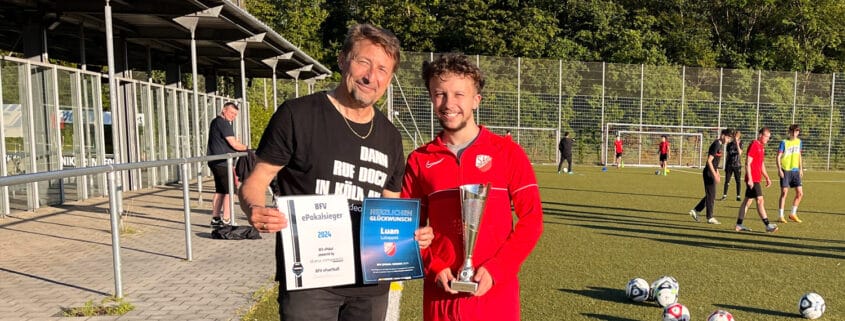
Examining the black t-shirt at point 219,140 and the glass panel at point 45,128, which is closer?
the black t-shirt at point 219,140

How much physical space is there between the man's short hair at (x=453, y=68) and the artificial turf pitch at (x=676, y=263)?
9.39ft

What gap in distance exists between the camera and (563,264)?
23.4 ft

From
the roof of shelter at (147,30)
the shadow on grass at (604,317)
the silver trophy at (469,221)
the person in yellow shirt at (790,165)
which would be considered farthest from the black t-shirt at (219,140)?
the person in yellow shirt at (790,165)

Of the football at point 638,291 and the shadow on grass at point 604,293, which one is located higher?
the football at point 638,291

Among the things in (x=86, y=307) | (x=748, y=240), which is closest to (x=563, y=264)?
(x=748, y=240)

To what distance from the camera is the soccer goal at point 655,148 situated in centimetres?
3406

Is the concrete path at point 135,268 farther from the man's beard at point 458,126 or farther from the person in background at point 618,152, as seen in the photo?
the person in background at point 618,152

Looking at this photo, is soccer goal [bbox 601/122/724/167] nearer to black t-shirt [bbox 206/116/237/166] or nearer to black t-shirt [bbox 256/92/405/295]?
black t-shirt [bbox 206/116/237/166]

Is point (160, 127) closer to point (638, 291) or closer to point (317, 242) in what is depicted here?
point (638, 291)

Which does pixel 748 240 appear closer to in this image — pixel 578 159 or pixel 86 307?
pixel 86 307

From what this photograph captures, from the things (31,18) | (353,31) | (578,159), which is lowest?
(578,159)

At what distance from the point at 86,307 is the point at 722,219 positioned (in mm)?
11088

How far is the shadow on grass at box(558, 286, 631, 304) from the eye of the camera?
5.51 meters

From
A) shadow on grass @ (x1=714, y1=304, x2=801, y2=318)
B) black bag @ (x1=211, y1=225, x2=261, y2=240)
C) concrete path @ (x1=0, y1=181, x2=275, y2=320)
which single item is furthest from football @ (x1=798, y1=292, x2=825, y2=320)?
black bag @ (x1=211, y1=225, x2=261, y2=240)
